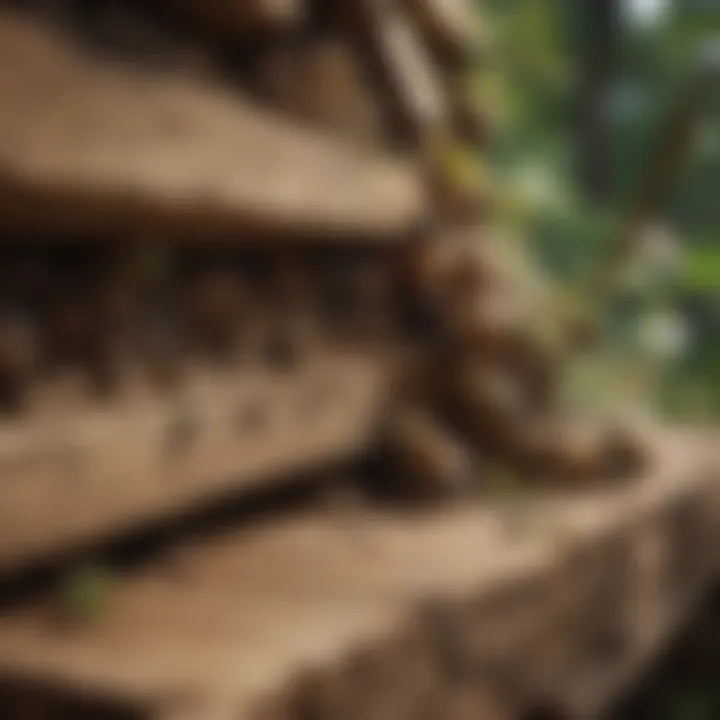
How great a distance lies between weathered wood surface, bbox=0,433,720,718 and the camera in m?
0.88

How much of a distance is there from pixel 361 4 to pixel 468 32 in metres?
0.30

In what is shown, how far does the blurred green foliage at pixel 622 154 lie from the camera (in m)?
2.15

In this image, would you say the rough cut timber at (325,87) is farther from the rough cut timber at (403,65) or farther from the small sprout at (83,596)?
the small sprout at (83,596)

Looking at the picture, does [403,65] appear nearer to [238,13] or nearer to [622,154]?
[238,13]

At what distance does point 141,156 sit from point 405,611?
42cm

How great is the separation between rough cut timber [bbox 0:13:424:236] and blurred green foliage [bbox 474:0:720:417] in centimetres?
71

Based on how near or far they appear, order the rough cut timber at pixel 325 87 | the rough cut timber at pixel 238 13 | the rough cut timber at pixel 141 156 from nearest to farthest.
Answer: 1. the rough cut timber at pixel 141 156
2. the rough cut timber at pixel 238 13
3. the rough cut timber at pixel 325 87

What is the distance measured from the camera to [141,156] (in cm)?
110

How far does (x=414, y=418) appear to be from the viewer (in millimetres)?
1593

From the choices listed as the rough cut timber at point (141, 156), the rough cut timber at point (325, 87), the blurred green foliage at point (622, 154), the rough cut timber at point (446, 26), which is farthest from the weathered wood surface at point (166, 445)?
the blurred green foliage at point (622, 154)

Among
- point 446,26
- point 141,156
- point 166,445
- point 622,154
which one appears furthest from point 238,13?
point 622,154

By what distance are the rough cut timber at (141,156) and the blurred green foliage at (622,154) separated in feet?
2.32

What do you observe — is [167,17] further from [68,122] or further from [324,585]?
[324,585]

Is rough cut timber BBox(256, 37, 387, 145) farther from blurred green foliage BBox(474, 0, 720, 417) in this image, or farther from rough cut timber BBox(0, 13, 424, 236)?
blurred green foliage BBox(474, 0, 720, 417)
